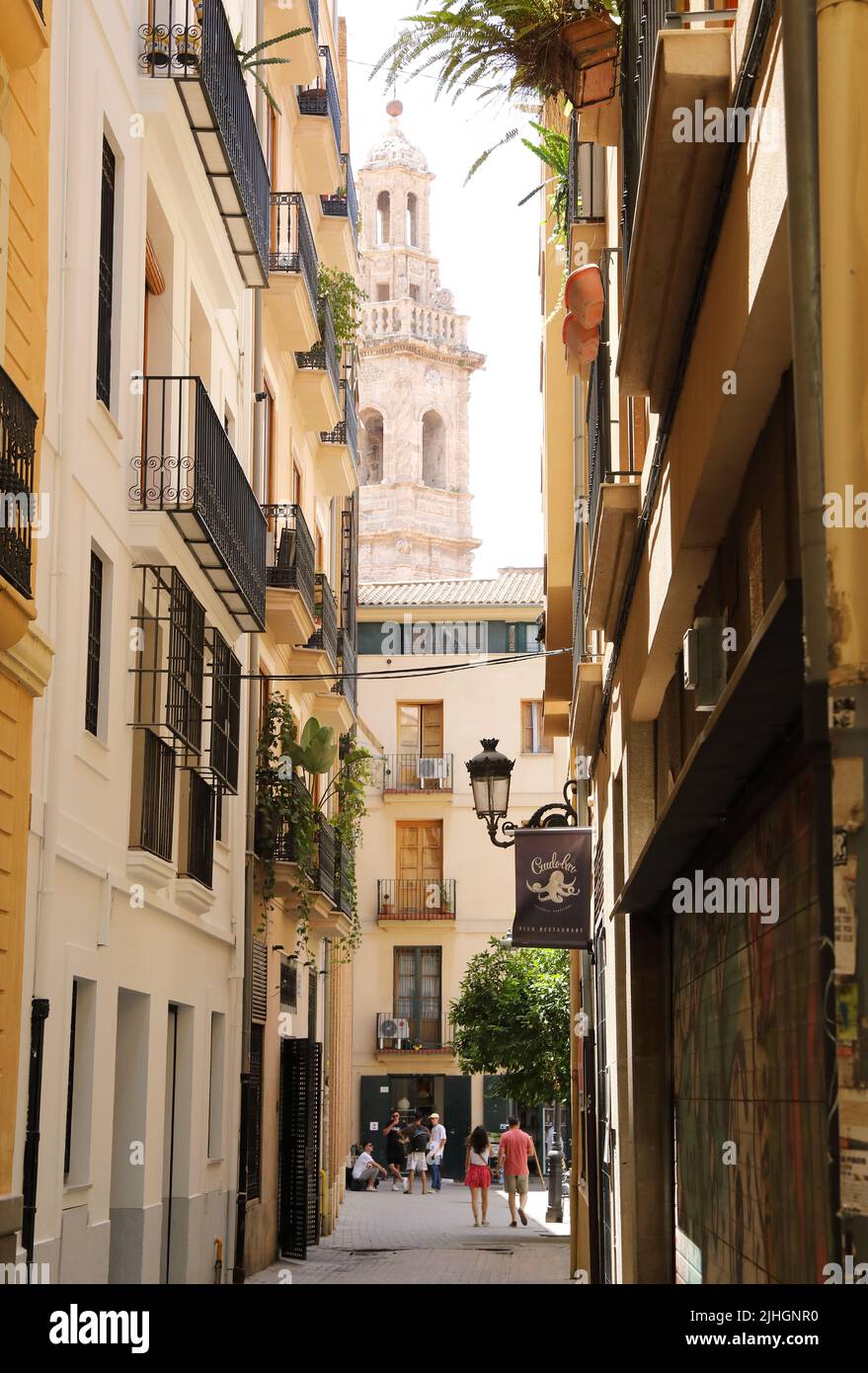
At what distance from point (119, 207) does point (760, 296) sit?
10166 mm

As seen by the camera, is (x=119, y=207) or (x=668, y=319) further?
(x=119, y=207)

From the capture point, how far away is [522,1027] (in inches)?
1193

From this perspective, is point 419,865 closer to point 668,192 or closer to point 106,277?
point 106,277

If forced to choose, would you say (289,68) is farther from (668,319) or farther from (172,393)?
(668,319)

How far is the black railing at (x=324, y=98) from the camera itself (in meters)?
24.1

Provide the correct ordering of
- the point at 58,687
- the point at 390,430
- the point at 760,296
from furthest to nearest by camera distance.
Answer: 1. the point at 390,430
2. the point at 58,687
3. the point at 760,296

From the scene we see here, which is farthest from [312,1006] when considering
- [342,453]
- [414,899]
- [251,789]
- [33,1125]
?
[414,899]

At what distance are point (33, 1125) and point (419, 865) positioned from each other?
36.7m

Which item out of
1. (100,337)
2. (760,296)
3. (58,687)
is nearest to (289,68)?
(100,337)

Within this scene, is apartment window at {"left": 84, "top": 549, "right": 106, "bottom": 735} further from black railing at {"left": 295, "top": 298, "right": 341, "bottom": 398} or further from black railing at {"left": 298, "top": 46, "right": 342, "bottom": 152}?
black railing at {"left": 298, "top": 46, "right": 342, "bottom": 152}

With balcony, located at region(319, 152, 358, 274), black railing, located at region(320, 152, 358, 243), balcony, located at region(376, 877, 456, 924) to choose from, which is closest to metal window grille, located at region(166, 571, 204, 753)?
balcony, located at region(319, 152, 358, 274)

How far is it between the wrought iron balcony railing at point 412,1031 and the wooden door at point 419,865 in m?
2.56

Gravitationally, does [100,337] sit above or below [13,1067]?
above

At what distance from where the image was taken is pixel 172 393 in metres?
15.1
